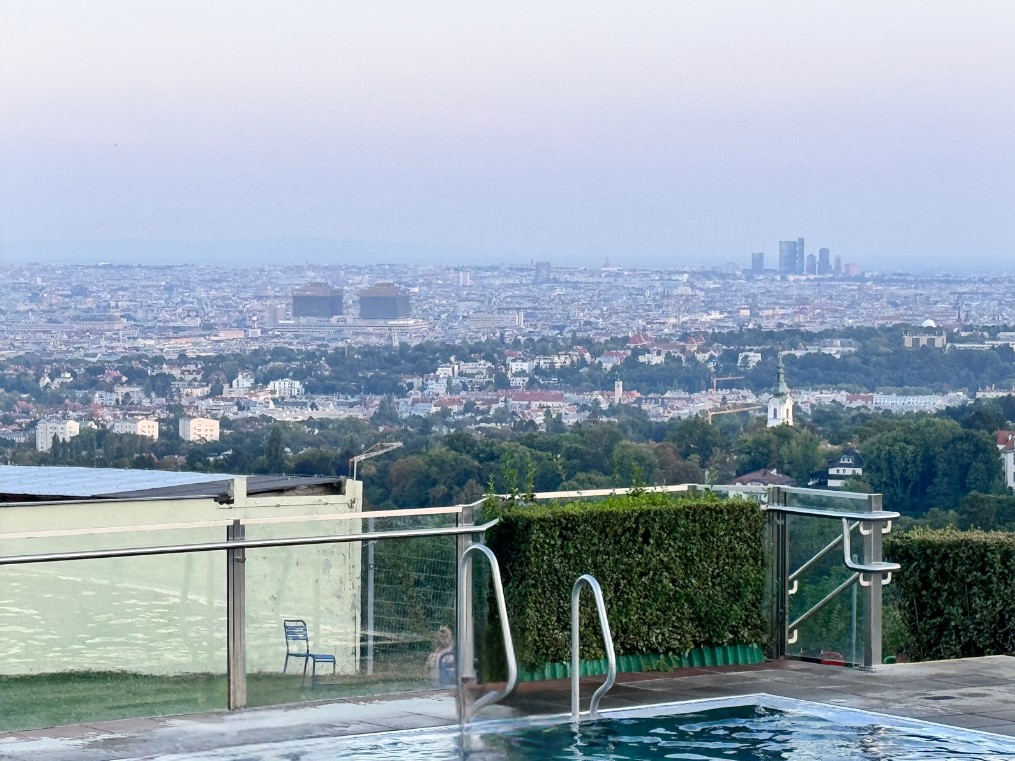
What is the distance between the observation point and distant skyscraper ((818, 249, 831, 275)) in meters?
57.1

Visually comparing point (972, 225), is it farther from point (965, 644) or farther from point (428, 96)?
point (965, 644)

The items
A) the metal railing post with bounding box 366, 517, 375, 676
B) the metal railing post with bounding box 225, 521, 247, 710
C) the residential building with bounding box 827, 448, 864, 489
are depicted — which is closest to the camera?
the metal railing post with bounding box 225, 521, 247, 710

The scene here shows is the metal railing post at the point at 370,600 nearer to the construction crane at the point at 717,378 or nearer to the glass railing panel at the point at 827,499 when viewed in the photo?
the glass railing panel at the point at 827,499

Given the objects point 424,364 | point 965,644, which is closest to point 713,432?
point 424,364

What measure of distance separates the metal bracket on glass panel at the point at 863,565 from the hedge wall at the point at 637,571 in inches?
21.9

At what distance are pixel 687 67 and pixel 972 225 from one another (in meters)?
13.7

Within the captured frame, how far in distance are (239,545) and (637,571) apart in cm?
267

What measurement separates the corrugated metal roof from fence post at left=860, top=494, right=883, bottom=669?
20.9 ft

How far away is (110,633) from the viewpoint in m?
7.29

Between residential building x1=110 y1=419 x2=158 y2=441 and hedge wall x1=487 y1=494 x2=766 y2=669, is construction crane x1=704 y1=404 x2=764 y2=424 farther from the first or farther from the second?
hedge wall x1=487 y1=494 x2=766 y2=669

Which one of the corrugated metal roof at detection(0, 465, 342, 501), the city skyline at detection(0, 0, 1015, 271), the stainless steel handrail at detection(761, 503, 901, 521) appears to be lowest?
the corrugated metal roof at detection(0, 465, 342, 501)

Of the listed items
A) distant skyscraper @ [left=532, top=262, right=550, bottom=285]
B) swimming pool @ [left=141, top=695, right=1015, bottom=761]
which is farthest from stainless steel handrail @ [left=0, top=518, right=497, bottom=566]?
distant skyscraper @ [left=532, top=262, right=550, bottom=285]

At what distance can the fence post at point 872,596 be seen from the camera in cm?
923

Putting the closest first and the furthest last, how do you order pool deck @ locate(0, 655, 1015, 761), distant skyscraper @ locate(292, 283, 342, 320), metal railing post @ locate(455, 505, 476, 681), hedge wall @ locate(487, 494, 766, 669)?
pool deck @ locate(0, 655, 1015, 761), metal railing post @ locate(455, 505, 476, 681), hedge wall @ locate(487, 494, 766, 669), distant skyscraper @ locate(292, 283, 342, 320)
